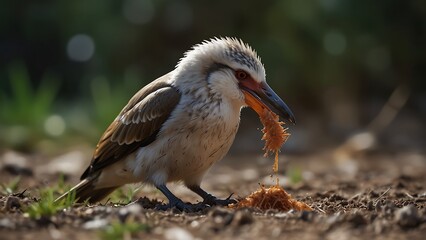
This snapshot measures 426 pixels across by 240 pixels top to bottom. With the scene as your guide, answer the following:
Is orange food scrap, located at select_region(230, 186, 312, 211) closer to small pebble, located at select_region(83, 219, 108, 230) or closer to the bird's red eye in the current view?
the bird's red eye

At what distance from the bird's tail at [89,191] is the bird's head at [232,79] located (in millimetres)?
1255

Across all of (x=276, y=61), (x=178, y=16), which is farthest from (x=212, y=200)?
(x=178, y=16)

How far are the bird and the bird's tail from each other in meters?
0.22

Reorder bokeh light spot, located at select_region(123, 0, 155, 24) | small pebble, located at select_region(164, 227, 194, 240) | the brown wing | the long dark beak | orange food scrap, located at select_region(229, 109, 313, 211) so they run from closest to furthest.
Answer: small pebble, located at select_region(164, 227, 194, 240) < orange food scrap, located at select_region(229, 109, 313, 211) < the long dark beak < the brown wing < bokeh light spot, located at select_region(123, 0, 155, 24)

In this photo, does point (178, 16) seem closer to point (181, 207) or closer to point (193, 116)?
point (193, 116)

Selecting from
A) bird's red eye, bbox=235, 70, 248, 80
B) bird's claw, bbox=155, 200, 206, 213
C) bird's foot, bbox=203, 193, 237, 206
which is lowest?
bird's claw, bbox=155, 200, 206, 213

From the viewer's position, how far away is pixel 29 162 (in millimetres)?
9539

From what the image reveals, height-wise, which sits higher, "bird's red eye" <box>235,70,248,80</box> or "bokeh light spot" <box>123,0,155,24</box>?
"bokeh light spot" <box>123,0,155,24</box>

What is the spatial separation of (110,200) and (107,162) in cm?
43

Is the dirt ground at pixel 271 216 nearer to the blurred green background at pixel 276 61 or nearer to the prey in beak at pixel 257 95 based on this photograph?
the prey in beak at pixel 257 95

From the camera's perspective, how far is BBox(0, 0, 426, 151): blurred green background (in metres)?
10.6

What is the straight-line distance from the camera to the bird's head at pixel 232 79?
5.87 metres

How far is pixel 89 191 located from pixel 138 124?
0.89m

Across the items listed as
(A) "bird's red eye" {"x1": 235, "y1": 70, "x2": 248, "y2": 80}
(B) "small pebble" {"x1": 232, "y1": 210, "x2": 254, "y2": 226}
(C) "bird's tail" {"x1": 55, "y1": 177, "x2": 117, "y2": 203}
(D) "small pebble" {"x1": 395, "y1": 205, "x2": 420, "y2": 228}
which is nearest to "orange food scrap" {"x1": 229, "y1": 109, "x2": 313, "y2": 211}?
(A) "bird's red eye" {"x1": 235, "y1": 70, "x2": 248, "y2": 80}
